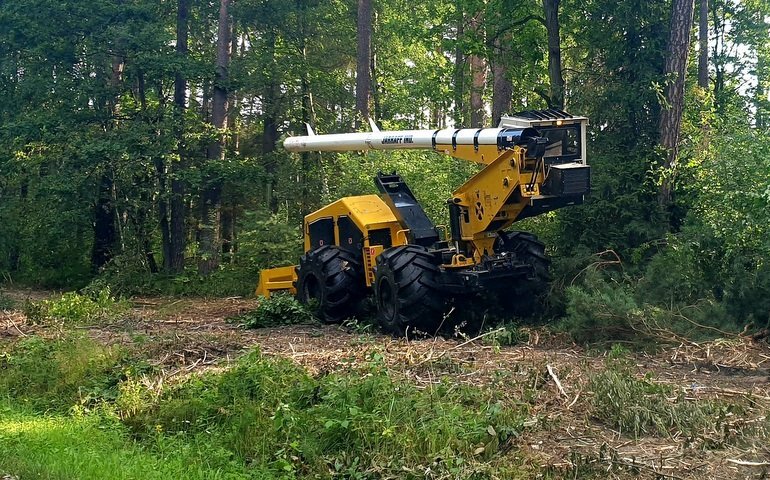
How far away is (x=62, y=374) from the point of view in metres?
8.98

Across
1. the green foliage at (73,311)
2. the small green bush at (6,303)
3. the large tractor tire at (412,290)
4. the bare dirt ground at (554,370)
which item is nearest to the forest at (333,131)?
the bare dirt ground at (554,370)

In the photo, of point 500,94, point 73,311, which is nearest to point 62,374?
point 73,311

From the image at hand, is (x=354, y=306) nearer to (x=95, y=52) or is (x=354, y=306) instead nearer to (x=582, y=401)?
(x=582, y=401)

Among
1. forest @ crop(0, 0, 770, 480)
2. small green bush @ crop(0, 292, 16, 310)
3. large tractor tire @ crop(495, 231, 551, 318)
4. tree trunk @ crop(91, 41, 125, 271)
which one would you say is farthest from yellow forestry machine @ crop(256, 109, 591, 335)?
tree trunk @ crop(91, 41, 125, 271)

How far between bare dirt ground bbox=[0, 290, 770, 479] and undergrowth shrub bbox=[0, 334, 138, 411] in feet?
1.65

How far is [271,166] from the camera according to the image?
82.3 feet

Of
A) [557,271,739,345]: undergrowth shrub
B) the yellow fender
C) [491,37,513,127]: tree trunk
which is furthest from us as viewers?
[491,37,513,127]: tree trunk

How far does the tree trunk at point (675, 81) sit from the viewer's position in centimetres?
1426

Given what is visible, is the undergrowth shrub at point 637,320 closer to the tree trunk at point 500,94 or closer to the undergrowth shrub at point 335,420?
the undergrowth shrub at point 335,420

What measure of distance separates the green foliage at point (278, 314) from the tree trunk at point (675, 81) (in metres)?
6.60

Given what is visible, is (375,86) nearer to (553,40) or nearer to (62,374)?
(553,40)

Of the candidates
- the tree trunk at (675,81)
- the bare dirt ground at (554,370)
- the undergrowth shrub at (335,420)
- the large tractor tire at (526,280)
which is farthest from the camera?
the tree trunk at (675,81)

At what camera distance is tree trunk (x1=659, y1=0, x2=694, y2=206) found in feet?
46.8

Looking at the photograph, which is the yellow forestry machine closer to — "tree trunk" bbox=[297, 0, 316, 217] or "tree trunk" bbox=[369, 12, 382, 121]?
"tree trunk" bbox=[297, 0, 316, 217]
